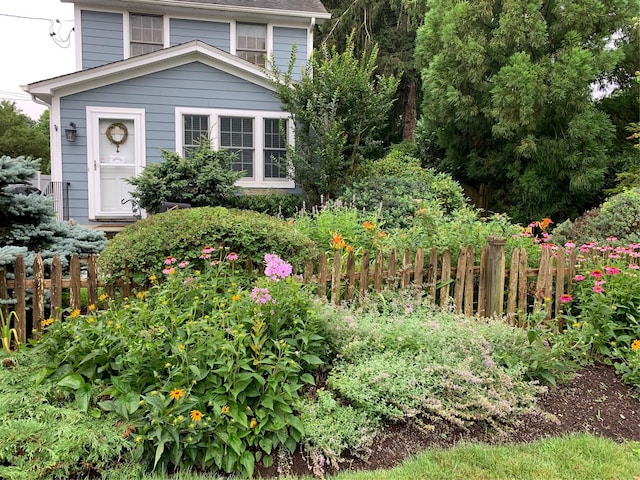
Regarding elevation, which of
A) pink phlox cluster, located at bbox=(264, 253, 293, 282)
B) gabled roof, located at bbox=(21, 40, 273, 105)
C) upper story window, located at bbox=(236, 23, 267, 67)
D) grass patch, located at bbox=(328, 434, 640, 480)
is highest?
upper story window, located at bbox=(236, 23, 267, 67)

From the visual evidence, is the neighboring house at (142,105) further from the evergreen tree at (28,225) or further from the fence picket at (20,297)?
the fence picket at (20,297)

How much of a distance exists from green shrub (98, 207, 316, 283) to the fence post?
1.72 metres

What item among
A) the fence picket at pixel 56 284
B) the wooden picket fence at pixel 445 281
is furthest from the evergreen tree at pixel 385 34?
the fence picket at pixel 56 284

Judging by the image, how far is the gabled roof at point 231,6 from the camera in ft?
39.1

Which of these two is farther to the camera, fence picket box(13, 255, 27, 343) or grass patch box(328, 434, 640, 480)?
fence picket box(13, 255, 27, 343)

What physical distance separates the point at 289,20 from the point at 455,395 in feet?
39.6

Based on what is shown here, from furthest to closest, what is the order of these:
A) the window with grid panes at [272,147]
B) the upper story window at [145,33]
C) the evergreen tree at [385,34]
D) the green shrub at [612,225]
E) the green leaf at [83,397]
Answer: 1. the evergreen tree at [385,34]
2. the upper story window at [145,33]
3. the window with grid panes at [272,147]
4. the green shrub at [612,225]
5. the green leaf at [83,397]

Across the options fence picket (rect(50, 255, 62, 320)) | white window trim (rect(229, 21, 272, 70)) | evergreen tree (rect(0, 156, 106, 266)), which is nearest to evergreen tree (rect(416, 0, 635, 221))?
white window trim (rect(229, 21, 272, 70))

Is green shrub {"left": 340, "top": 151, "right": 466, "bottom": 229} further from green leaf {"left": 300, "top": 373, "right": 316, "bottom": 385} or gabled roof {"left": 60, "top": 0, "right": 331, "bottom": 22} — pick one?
gabled roof {"left": 60, "top": 0, "right": 331, "bottom": 22}

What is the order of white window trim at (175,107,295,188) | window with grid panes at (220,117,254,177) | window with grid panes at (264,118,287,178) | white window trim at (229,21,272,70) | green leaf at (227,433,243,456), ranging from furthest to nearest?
white window trim at (229,21,272,70) → window with grid panes at (264,118,287,178) → window with grid panes at (220,117,254,177) → white window trim at (175,107,295,188) → green leaf at (227,433,243,456)

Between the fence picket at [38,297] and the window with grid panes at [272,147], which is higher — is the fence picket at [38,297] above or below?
below

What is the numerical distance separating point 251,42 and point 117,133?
4.64 metres

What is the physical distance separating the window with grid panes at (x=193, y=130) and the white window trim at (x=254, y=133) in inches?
3.2

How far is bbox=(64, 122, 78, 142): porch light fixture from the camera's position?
10.3 m
